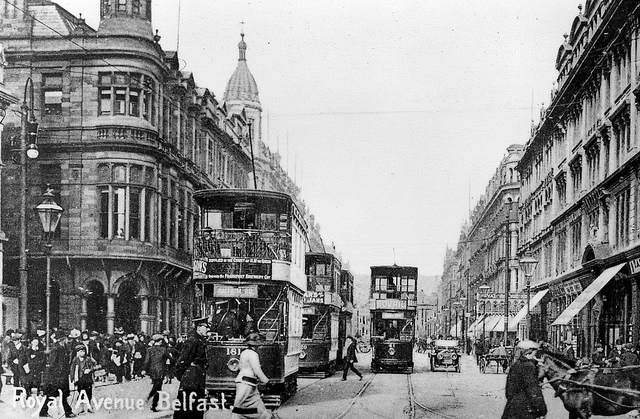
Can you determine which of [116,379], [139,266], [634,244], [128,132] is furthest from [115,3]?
[634,244]

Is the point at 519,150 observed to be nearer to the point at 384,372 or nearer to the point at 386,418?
the point at 384,372

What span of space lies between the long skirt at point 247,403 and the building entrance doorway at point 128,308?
25.2 m

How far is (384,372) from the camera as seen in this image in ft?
123

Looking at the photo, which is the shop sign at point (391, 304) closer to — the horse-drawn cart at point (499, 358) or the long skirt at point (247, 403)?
the horse-drawn cart at point (499, 358)

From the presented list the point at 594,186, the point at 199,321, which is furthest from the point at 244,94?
the point at 199,321

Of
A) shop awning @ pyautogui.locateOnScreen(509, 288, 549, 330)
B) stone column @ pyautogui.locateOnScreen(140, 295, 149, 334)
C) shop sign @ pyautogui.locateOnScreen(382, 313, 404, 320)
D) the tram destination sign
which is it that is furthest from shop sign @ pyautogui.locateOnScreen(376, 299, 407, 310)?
the tram destination sign

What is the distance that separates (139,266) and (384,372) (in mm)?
10921

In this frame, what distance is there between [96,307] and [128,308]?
145 centimetres

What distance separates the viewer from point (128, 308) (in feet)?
124

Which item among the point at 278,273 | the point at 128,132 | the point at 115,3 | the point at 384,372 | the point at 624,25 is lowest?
the point at 384,372

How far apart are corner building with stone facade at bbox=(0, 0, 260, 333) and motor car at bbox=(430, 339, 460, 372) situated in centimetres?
1196

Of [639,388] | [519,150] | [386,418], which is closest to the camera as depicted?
[639,388]

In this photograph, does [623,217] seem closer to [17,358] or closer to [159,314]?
[17,358]

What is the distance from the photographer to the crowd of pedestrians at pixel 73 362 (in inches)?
646
